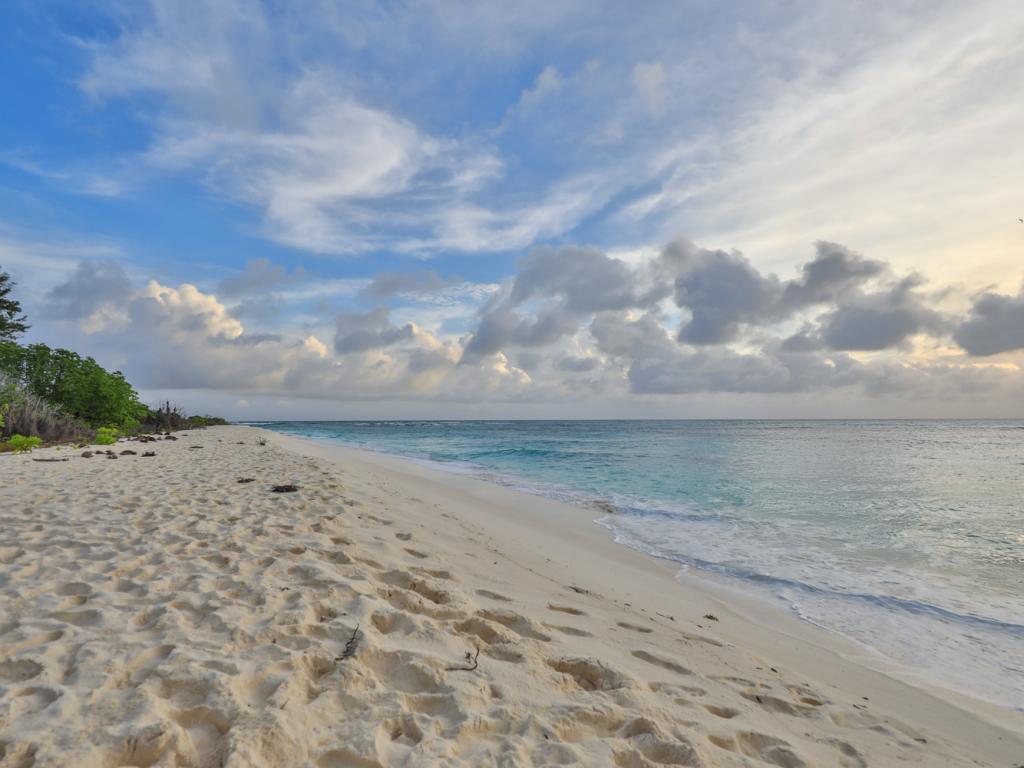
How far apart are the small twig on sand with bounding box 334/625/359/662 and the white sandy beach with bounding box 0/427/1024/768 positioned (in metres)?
0.01

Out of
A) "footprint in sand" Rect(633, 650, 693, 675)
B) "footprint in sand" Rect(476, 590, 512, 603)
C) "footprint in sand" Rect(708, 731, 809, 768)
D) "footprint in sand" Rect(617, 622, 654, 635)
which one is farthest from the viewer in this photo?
"footprint in sand" Rect(476, 590, 512, 603)

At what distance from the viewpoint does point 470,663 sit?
3252 millimetres

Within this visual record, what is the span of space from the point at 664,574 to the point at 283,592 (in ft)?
18.0

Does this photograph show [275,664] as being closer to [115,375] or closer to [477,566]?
[477,566]

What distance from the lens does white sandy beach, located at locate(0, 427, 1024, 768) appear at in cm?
240

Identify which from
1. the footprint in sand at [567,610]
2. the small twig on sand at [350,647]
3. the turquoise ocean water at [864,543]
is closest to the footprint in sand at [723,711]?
the footprint in sand at [567,610]

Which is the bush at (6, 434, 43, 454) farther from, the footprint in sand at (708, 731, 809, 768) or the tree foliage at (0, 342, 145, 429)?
the footprint in sand at (708, 731, 809, 768)

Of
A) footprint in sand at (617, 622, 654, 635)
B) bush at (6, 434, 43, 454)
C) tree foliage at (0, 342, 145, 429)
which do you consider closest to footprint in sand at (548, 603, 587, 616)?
footprint in sand at (617, 622, 654, 635)

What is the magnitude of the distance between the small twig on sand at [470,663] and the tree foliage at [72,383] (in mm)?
32080

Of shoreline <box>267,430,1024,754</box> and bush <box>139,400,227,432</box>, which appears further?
bush <box>139,400,227,432</box>

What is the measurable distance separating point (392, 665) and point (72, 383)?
109 feet

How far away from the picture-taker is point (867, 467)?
22719 mm

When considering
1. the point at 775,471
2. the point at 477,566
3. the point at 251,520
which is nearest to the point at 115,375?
the point at 251,520

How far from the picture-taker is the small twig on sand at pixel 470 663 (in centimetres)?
314
